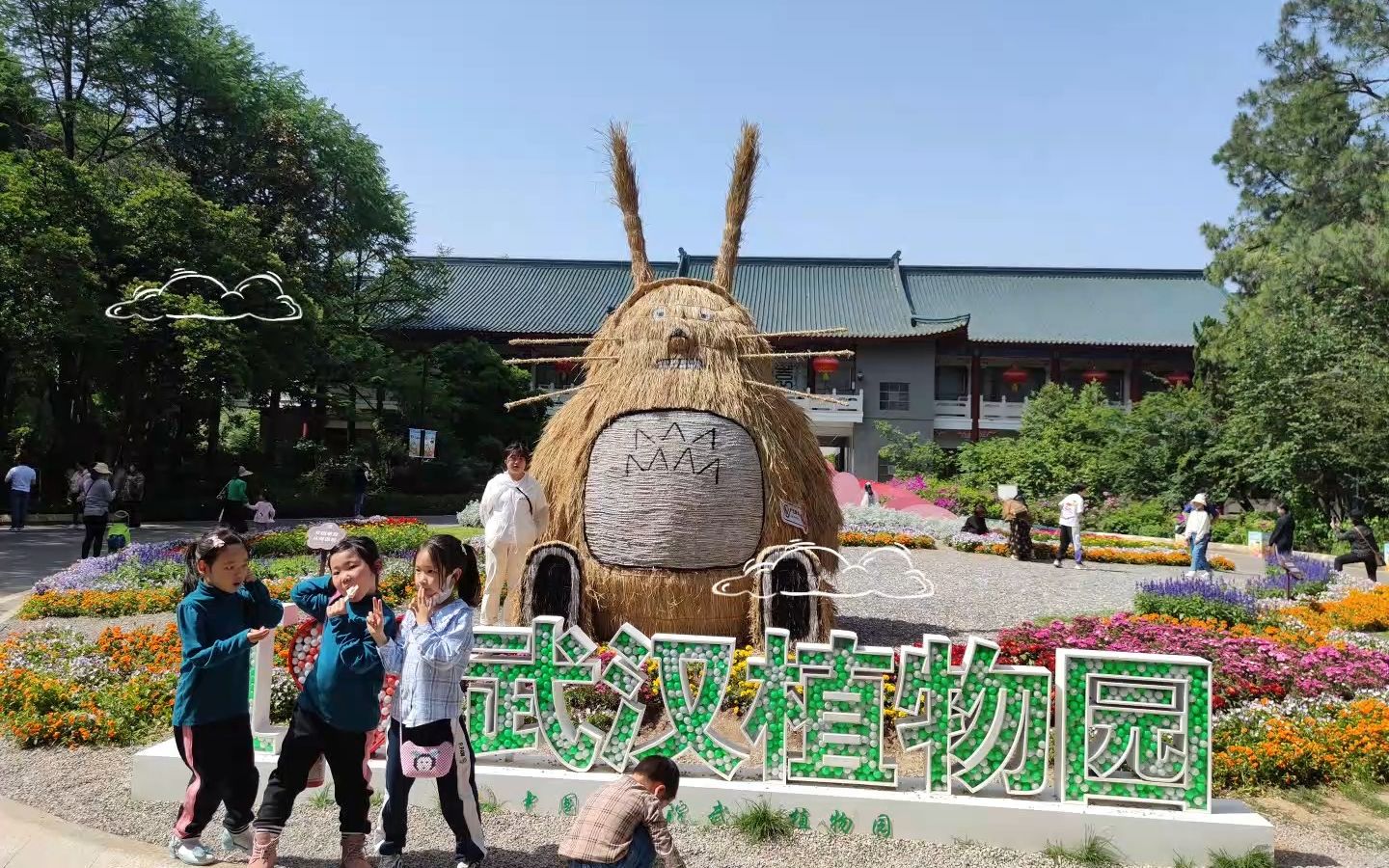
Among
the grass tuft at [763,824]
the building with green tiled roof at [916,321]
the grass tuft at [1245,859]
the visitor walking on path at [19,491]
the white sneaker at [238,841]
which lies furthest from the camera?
the building with green tiled roof at [916,321]

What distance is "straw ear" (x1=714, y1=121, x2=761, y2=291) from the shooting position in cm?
628

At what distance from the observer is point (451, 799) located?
340 cm

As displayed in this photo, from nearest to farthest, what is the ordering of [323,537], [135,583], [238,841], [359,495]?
1. [238,841]
2. [323,537]
3. [135,583]
4. [359,495]

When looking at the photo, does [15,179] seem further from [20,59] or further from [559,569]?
[559,569]

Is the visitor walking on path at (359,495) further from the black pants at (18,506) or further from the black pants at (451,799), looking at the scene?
the black pants at (451,799)

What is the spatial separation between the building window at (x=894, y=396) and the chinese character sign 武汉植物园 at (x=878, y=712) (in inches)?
1005

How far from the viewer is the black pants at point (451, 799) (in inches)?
132

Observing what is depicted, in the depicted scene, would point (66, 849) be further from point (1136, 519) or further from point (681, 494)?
point (1136, 519)

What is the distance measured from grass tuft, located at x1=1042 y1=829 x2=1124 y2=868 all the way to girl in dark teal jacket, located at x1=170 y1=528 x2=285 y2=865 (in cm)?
312

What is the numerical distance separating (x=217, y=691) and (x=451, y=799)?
36.5 inches

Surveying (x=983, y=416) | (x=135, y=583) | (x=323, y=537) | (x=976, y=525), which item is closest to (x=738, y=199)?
(x=323, y=537)

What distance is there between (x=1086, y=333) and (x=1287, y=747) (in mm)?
27912

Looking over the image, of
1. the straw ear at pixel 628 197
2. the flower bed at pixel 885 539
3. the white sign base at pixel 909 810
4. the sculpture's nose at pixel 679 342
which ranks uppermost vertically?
the straw ear at pixel 628 197

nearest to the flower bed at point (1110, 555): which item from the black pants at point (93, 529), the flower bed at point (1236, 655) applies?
the flower bed at point (1236, 655)
